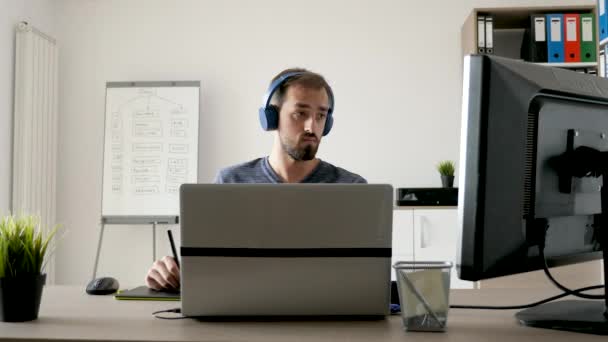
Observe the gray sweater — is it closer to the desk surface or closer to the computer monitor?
the desk surface

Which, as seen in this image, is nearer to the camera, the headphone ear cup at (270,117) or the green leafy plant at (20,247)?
the green leafy plant at (20,247)

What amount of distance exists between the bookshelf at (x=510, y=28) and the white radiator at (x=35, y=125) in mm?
2747

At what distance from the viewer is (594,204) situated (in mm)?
1042

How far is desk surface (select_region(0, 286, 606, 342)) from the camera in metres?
0.88

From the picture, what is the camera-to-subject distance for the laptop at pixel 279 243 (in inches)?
38.5

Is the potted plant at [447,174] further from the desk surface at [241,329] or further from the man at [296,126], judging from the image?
the desk surface at [241,329]

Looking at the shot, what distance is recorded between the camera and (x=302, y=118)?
6.68 feet

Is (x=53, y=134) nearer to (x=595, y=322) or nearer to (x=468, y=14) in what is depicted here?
(x=468, y=14)

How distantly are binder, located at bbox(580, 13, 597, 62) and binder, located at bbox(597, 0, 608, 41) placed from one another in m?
0.05

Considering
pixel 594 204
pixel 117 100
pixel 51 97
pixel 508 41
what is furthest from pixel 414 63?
pixel 594 204

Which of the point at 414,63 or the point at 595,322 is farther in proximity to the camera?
the point at 414,63

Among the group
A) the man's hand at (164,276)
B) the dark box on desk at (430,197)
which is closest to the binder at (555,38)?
the dark box on desk at (430,197)

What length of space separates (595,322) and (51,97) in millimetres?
3789

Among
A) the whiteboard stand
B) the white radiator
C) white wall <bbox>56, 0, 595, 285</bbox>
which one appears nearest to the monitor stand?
white wall <bbox>56, 0, 595, 285</bbox>
